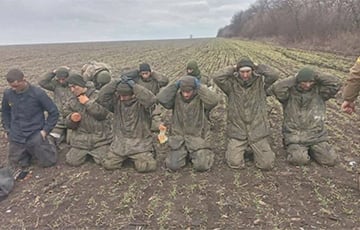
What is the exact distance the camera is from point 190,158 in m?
5.97

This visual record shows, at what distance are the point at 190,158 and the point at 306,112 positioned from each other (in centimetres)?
179

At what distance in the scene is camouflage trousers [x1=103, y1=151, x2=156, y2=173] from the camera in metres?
5.72

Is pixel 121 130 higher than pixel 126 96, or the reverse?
pixel 126 96

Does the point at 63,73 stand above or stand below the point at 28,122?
above

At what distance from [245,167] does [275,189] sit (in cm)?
82

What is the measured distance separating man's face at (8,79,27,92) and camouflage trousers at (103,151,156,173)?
1488 mm

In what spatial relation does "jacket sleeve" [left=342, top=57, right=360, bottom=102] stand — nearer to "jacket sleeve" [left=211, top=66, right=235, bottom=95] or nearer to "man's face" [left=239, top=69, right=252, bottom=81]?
"man's face" [left=239, top=69, right=252, bottom=81]

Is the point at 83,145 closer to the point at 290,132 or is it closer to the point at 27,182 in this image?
the point at 27,182

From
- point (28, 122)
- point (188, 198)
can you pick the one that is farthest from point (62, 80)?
point (188, 198)

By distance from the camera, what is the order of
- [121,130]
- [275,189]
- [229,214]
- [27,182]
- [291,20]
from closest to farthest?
[229,214] → [275,189] → [27,182] → [121,130] → [291,20]

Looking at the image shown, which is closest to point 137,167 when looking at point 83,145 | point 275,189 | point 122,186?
point 122,186

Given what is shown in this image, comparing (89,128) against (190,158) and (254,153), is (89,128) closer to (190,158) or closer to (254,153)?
(190,158)

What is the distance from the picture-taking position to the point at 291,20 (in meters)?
45.9

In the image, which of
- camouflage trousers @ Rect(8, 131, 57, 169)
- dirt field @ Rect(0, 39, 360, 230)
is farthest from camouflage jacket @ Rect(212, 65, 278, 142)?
camouflage trousers @ Rect(8, 131, 57, 169)
